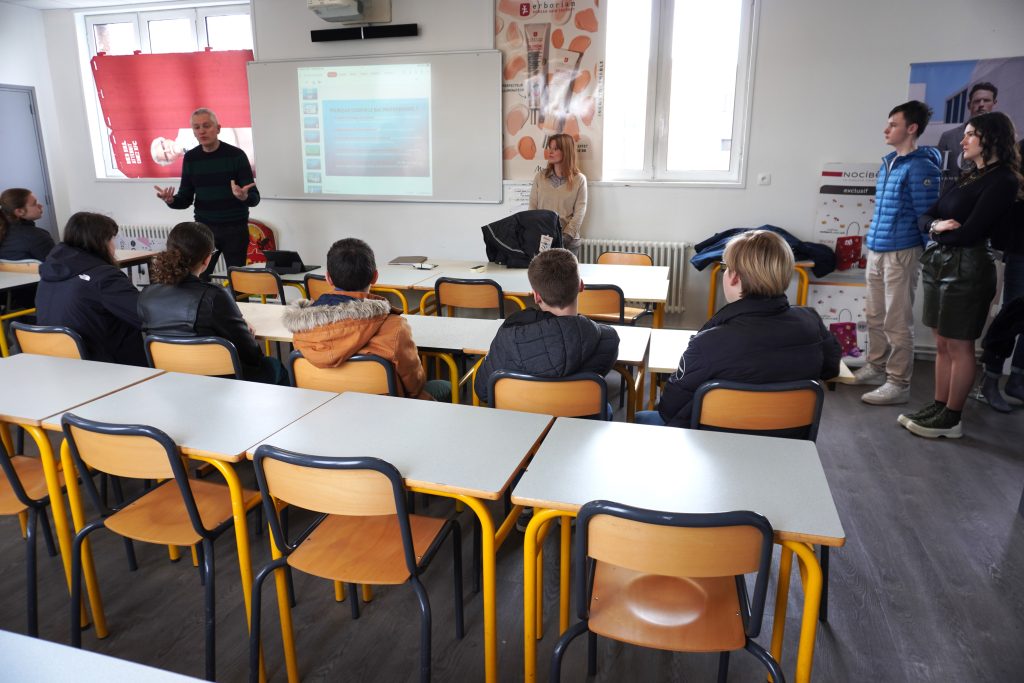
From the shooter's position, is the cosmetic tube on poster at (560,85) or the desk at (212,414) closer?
the desk at (212,414)

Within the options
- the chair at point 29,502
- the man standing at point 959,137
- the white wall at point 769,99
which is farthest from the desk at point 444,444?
the man standing at point 959,137

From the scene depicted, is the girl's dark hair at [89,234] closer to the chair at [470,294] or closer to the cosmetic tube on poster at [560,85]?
the chair at [470,294]

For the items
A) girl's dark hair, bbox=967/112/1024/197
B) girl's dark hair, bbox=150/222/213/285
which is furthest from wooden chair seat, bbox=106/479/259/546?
girl's dark hair, bbox=967/112/1024/197

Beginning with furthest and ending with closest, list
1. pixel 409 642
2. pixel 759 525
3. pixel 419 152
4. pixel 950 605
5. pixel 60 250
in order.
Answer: pixel 419 152 < pixel 60 250 < pixel 950 605 < pixel 409 642 < pixel 759 525

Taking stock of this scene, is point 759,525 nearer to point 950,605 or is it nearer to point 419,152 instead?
point 950,605

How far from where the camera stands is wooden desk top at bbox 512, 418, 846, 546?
4.86 feet

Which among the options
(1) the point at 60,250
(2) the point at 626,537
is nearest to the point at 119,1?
(1) the point at 60,250

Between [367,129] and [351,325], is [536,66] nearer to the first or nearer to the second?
[367,129]

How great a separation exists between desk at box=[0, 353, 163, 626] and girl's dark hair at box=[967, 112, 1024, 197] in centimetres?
368

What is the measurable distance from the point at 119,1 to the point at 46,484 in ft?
19.4

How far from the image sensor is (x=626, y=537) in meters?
1.37

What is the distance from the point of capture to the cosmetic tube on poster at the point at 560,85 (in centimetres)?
529

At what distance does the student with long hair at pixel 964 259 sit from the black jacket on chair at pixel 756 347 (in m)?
1.72

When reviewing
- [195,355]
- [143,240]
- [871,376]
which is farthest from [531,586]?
[143,240]
